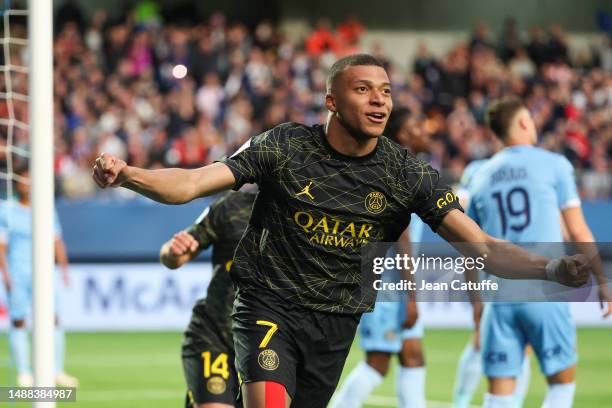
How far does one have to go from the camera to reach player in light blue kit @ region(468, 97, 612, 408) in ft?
21.5

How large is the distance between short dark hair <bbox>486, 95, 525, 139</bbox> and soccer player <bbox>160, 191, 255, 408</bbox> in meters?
1.75

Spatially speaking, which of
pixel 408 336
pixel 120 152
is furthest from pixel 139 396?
pixel 120 152

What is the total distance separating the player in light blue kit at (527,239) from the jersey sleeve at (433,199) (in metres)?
1.87

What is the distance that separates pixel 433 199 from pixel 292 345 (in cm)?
87

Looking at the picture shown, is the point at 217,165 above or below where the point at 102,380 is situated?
above

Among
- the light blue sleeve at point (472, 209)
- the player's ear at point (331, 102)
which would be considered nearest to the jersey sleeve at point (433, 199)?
the player's ear at point (331, 102)

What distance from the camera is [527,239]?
21.7 ft

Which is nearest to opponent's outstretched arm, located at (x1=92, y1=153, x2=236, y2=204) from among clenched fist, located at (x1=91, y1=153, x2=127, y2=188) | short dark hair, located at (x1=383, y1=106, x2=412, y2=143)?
clenched fist, located at (x1=91, y1=153, x2=127, y2=188)

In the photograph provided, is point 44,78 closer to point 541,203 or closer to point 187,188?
point 187,188

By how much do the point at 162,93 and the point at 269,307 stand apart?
49.1ft

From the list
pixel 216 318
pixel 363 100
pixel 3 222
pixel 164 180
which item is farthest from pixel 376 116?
pixel 3 222

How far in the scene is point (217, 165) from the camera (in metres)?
4.58

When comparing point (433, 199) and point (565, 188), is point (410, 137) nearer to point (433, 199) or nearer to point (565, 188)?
point (565, 188)

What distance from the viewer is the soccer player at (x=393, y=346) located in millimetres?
7402
